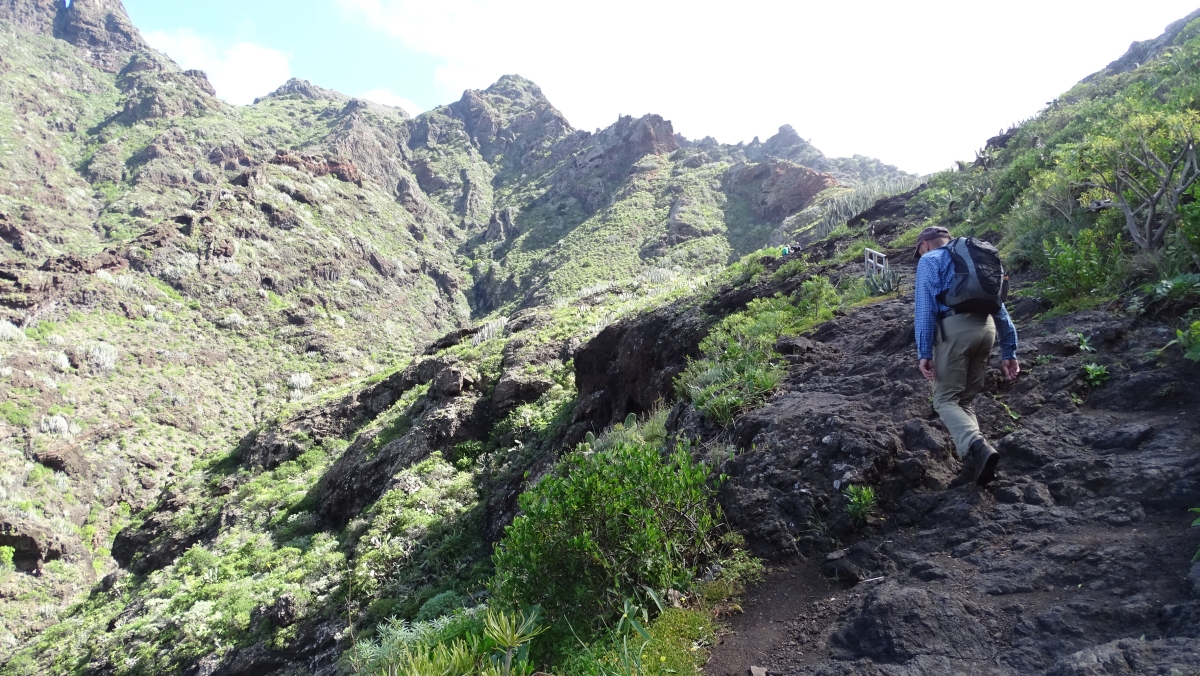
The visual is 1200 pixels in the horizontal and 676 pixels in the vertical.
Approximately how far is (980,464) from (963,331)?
0.84 m

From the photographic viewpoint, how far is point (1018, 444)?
3.44 metres

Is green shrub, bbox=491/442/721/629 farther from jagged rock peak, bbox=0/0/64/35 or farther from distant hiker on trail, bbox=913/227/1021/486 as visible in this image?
jagged rock peak, bbox=0/0/64/35

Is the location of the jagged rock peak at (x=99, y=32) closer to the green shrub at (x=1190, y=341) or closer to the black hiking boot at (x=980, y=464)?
the black hiking boot at (x=980, y=464)

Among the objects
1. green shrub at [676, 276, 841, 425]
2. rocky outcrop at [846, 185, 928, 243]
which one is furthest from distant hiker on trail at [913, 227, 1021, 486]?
rocky outcrop at [846, 185, 928, 243]

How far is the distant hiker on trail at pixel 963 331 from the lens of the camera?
3.41m

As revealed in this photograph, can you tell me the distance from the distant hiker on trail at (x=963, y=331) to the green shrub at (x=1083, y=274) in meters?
1.74

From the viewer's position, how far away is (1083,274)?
485cm

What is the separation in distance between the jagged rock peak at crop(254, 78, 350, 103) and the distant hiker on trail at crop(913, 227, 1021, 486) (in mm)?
149786

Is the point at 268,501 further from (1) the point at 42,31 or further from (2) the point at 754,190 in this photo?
(1) the point at 42,31

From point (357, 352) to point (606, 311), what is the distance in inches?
1134

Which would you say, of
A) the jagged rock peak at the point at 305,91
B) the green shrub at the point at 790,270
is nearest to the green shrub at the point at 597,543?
the green shrub at the point at 790,270

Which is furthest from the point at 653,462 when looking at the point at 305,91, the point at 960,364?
the point at 305,91

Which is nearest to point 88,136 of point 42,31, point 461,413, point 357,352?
point 42,31

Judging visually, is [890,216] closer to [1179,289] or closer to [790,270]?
[790,270]
